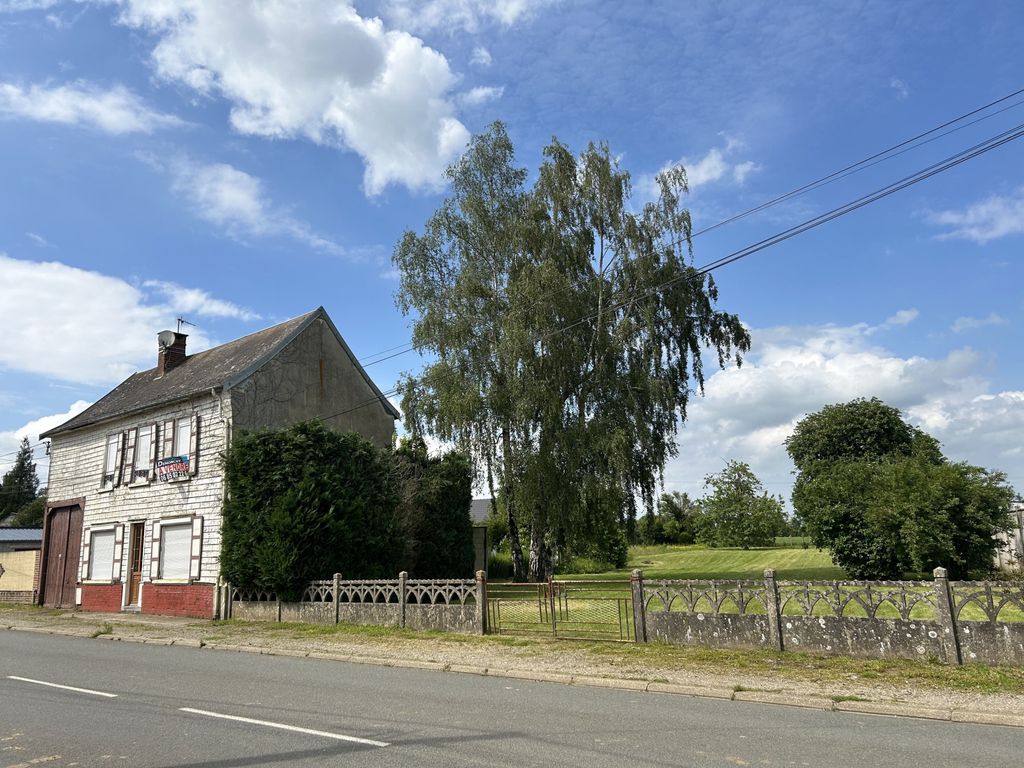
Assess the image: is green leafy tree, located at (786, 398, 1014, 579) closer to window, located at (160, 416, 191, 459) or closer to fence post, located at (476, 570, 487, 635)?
fence post, located at (476, 570, 487, 635)

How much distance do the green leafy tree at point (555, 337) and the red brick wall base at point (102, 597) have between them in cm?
1136

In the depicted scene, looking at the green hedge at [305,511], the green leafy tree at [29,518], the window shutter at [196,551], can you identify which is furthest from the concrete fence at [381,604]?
the green leafy tree at [29,518]

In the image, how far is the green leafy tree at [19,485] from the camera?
91625 mm

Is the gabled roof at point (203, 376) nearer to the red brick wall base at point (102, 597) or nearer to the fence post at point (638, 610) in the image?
the red brick wall base at point (102, 597)

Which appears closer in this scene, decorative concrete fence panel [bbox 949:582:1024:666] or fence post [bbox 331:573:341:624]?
decorative concrete fence panel [bbox 949:582:1024:666]

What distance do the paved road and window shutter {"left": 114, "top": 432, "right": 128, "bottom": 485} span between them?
51.7 ft

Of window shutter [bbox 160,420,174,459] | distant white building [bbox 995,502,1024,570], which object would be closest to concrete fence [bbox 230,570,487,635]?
window shutter [bbox 160,420,174,459]

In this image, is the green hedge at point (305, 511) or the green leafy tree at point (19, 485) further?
the green leafy tree at point (19, 485)

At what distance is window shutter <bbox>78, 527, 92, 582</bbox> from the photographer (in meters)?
25.4

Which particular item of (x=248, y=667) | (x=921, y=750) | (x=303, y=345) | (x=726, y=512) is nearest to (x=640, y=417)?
(x=303, y=345)

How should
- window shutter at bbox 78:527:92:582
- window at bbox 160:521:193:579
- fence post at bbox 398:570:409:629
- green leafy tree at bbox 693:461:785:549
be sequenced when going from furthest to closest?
green leafy tree at bbox 693:461:785:549, window shutter at bbox 78:527:92:582, window at bbox 160:521:193:579, fence post at bbox 398:570:409:629

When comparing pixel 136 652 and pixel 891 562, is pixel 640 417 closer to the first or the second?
pixel 891 562

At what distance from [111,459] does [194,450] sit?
533 centimetres

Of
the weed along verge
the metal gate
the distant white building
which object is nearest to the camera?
the weed along verge
